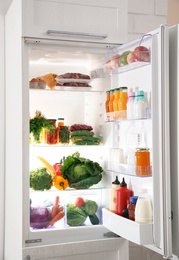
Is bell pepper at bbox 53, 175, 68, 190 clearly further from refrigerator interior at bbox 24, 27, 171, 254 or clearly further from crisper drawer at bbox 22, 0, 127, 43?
crisper drawer at bbox 22, 0, 127, 43

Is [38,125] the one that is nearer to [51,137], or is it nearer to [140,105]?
[51,137]

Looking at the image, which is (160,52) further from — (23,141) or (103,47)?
(23,141)

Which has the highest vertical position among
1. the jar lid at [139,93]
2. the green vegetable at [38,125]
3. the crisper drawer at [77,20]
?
the crisper drawer at [77,20]

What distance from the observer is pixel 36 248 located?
240 cm

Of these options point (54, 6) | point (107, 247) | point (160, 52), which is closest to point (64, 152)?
point (107, 247)

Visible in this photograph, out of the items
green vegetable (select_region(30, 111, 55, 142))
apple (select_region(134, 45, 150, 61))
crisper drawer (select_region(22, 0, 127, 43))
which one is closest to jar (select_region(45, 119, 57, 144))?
green vegetable (select_region(30, 111, 55, 142))

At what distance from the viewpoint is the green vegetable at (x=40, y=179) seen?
2.48 m

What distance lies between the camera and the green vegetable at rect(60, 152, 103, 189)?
256 cm

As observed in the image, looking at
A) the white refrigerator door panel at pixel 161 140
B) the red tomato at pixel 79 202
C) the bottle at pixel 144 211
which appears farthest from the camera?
the red tomato at pixel 79 202

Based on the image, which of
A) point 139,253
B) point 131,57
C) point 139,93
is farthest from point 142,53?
point 139,253

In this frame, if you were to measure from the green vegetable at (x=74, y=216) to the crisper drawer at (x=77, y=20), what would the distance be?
952 millimetres

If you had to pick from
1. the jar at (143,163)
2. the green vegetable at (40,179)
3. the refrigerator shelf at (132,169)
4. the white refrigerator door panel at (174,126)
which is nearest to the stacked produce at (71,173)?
the green vegetable at (40,179)

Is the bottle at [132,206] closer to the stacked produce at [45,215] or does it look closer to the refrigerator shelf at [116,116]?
the refrigerator shelf at [116,116]

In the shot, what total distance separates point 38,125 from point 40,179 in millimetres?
305
